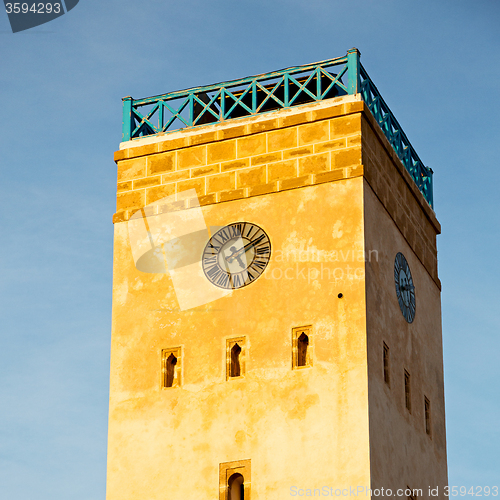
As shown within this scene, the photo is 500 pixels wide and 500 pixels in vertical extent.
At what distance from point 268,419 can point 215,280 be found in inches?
114

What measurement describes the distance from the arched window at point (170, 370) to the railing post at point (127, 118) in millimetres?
4701

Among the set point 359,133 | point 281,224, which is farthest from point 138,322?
point 359,133

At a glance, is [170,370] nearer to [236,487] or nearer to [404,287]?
[236,487]

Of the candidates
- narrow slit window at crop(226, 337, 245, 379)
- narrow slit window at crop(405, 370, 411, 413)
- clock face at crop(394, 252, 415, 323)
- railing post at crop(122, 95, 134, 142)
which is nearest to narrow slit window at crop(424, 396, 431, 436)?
narrow slit window at crop(405, 370, 411, 413)

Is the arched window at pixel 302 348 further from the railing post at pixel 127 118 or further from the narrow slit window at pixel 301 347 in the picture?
the railing post at pixel 127 118

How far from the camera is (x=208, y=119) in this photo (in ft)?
86.9

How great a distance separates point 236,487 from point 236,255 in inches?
165

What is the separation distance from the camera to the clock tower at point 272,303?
22.9 meters

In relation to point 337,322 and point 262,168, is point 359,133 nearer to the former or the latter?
point 262,168

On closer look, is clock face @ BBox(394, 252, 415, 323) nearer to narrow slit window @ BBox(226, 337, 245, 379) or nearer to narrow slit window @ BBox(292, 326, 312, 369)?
narrow slit window @ BBox(292, 326, 312, 369)

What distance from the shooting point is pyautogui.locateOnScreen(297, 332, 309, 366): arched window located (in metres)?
23.4

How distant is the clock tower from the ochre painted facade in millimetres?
26

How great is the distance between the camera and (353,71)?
82.0ft

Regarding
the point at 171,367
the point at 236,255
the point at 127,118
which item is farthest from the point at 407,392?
the point at 127,118
